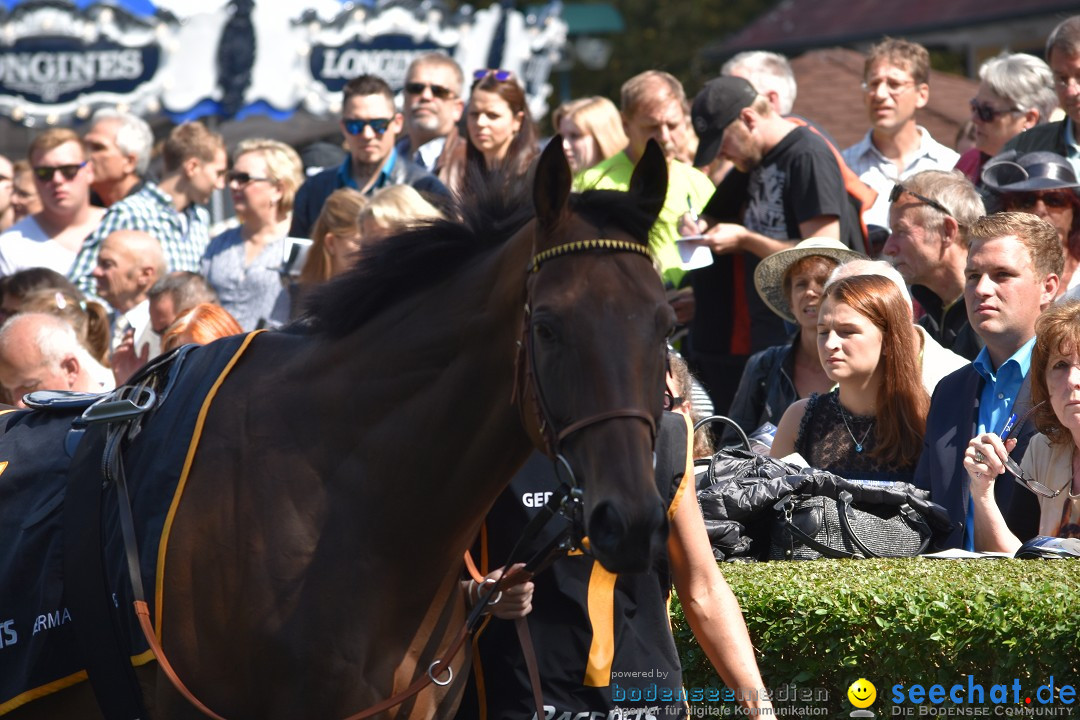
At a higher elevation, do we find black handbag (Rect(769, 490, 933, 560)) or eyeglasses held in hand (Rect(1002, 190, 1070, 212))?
eyeglasses held in hand (Rect(1002, 190, 1070, 212))

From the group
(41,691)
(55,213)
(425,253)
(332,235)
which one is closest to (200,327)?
(332,235)

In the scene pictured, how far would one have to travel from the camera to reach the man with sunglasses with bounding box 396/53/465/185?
27.3ft

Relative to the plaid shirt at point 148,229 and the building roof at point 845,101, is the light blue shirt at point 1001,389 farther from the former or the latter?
the building roof at point 845,101

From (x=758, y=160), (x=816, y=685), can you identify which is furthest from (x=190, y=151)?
(x=816, y=685)

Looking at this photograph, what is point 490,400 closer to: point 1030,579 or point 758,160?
point 1030,579

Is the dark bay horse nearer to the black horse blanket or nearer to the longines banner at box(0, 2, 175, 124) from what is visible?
the black horse blanket

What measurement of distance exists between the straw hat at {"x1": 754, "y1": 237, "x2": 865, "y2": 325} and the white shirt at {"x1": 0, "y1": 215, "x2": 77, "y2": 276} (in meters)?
4.79

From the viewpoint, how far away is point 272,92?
14.5m

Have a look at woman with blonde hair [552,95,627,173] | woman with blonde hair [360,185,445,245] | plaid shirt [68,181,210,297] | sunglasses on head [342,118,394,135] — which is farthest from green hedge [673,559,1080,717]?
plaid shirt [68,181,210,297]

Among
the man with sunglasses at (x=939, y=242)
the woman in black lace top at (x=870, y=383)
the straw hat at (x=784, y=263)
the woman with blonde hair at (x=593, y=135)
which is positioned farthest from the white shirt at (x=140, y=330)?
the man with sunglasses at (x=939, y=242)

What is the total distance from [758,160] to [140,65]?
30.3 feet

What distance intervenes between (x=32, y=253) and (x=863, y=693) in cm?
665

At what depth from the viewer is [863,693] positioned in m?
4.07

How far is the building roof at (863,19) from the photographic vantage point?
58.3 ft
